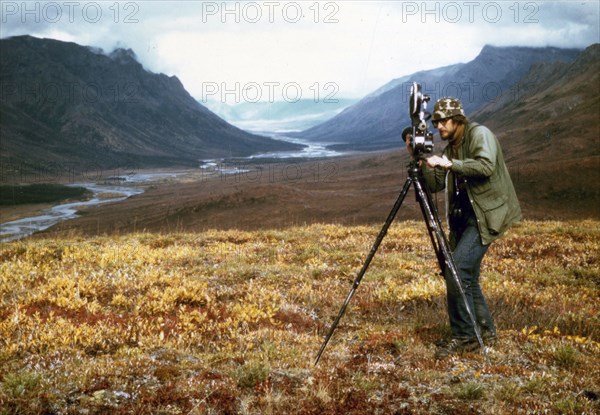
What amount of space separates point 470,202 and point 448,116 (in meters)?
1.09

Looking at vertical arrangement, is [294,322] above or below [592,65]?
below

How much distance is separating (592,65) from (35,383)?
174 metres

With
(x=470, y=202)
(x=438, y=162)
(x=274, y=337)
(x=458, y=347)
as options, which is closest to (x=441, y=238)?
(x=470, y=202)

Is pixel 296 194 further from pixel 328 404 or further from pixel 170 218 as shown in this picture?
pixel 328 404

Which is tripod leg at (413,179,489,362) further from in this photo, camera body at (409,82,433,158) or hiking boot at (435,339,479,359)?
camera body at (409,82,433,158)

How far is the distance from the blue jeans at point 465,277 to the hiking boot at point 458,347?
6 cm

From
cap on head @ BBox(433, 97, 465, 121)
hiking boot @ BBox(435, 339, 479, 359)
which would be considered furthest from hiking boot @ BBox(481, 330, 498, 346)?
cap on head @ BBox(433, 97, 465, 121)

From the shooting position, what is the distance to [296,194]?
67.5m

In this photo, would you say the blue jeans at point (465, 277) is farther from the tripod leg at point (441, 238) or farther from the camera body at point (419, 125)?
the camera body at point (419, 125)

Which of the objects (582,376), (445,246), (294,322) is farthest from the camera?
(294,322)

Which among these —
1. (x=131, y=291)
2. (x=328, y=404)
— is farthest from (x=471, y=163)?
(x=131, y=291)

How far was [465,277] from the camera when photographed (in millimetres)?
5879

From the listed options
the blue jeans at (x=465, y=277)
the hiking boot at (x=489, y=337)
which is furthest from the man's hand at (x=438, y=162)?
the hiking boot at (x=489, y=337)

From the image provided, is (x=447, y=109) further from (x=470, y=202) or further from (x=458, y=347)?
(x=458, y=347)
